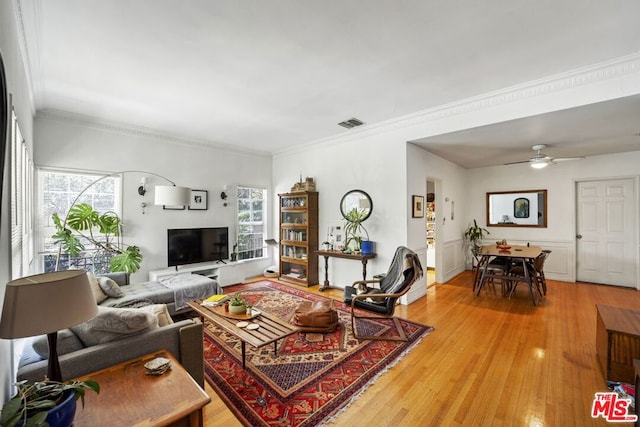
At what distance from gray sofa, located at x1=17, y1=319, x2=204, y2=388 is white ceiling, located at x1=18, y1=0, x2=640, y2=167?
2.30 m

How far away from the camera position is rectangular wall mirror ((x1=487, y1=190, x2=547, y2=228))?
593cm

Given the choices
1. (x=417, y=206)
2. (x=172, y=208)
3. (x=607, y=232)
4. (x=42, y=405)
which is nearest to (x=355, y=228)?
(x=417, y=206)

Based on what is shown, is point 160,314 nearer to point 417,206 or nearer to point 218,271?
point 218,271

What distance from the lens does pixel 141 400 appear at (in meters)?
1.38

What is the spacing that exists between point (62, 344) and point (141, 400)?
771 mm

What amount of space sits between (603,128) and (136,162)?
6.89m

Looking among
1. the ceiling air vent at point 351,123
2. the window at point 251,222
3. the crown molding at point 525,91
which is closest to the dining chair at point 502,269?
the crown molding at point 525,91

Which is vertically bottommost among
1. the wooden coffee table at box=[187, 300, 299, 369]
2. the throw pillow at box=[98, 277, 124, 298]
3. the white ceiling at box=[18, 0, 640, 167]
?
the wooden coffee table at box=[187, 300, 299, 369]

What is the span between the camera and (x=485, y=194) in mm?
6625

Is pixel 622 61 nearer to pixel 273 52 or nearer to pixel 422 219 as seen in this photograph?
pixel 422 219

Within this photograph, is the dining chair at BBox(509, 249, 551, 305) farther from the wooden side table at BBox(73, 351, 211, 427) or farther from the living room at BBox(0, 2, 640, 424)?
the wooden side table at BBox(73, 351, 211, 427)

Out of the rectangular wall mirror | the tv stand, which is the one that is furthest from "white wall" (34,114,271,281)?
the rectangular wall mirror

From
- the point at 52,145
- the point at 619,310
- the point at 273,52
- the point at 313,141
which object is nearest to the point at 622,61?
the point at 619,310

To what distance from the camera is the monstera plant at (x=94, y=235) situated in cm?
371
